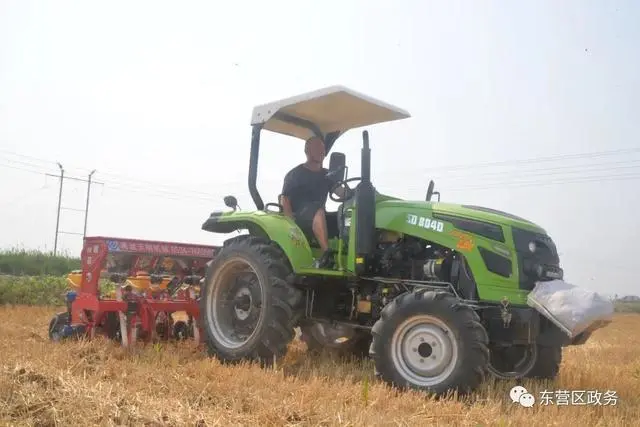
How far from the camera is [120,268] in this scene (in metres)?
7.50

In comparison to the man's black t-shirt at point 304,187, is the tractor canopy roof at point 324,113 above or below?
above

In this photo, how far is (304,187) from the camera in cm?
657

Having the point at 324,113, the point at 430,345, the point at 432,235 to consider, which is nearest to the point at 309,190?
the point at 324,113

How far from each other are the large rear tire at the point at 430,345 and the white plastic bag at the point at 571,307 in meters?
0.52

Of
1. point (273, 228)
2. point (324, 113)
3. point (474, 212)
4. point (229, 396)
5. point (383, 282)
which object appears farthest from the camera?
point (324, 113)

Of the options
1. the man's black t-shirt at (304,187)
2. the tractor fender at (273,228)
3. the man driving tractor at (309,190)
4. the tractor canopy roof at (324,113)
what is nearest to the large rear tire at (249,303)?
the tractor fender at (273,228)

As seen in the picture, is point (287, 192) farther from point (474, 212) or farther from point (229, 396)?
point (229, 396)

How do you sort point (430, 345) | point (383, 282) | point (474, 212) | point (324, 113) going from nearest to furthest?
point (430, 345)
point (474, 212)
point (383, 282)
point (324, 113)

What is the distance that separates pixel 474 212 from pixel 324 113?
217 cm

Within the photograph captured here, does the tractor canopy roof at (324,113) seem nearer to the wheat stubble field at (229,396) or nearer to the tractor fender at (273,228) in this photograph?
the tractor fender at (273,228)

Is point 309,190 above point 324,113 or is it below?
below

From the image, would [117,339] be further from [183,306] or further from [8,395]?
[8,395]

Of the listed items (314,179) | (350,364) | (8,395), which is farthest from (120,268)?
(8,395)

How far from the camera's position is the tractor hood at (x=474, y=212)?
523cm
